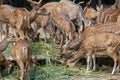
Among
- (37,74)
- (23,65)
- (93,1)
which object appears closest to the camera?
(23,65)

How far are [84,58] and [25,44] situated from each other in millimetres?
1594

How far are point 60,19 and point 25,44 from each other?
1.90 m

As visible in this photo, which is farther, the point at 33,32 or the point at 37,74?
the point at 33,32

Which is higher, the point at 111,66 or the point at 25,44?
the point at 25,44

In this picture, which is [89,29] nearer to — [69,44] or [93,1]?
[69,44]

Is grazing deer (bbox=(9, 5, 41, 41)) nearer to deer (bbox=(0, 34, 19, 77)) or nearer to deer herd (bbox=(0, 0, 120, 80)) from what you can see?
deer herd (bbox=(0, 0, 120, 80))

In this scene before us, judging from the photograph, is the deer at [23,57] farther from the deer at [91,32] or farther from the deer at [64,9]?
the deer at [64,9]

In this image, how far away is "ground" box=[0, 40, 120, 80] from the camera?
776 cm

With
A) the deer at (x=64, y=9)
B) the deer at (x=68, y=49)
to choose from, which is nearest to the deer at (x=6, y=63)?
the deer at (x=68, y=49)

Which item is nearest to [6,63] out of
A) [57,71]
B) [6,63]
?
[6,63]

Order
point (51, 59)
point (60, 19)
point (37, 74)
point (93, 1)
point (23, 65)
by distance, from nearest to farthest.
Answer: point (23, 65), point (37, 74), point (51, 59), point (60, 19), point (93, 1)

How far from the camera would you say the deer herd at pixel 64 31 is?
25.5 feet

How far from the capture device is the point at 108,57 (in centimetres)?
853

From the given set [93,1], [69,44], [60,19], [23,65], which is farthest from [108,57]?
[93,1]
